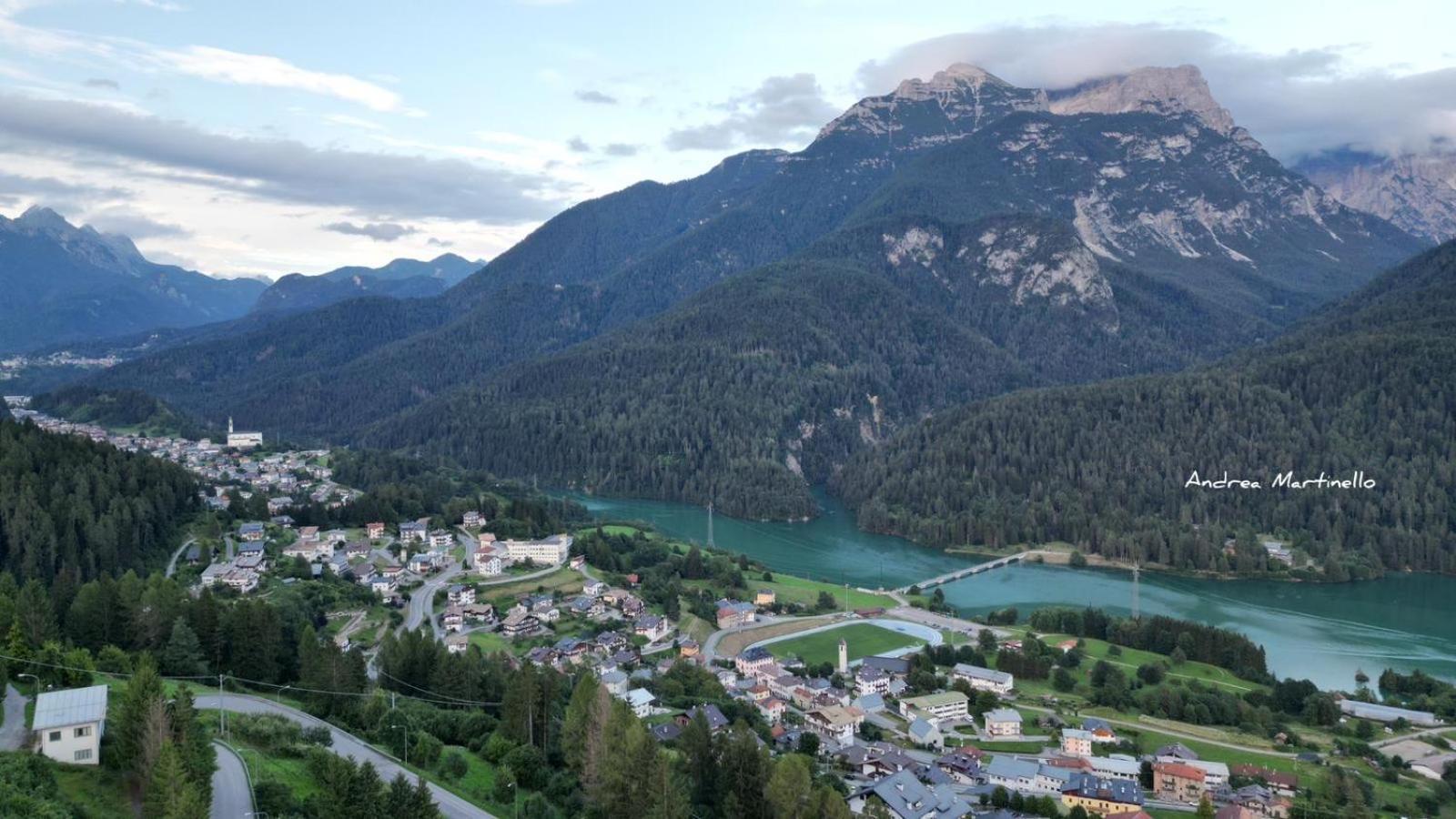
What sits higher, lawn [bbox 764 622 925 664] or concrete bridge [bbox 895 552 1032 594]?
concrete bridge [bbox 895 552 1032 594]

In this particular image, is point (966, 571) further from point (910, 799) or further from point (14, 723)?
point (14, 723)

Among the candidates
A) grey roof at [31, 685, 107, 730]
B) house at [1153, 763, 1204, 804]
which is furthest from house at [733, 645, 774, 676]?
grey roof at [31, 685, 107, 730]

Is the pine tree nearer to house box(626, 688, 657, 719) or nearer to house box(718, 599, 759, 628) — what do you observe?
house box(626, 688, 657, 719)

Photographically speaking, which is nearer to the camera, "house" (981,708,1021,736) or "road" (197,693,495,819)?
"road" (197,693,495,819)

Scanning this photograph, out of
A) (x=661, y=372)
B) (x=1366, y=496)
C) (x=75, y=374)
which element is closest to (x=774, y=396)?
Answer: (x=661, y=372)

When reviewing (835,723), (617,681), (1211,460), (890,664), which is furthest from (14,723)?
(1211,460)

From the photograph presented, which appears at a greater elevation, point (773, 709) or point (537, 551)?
point (537, 551)
